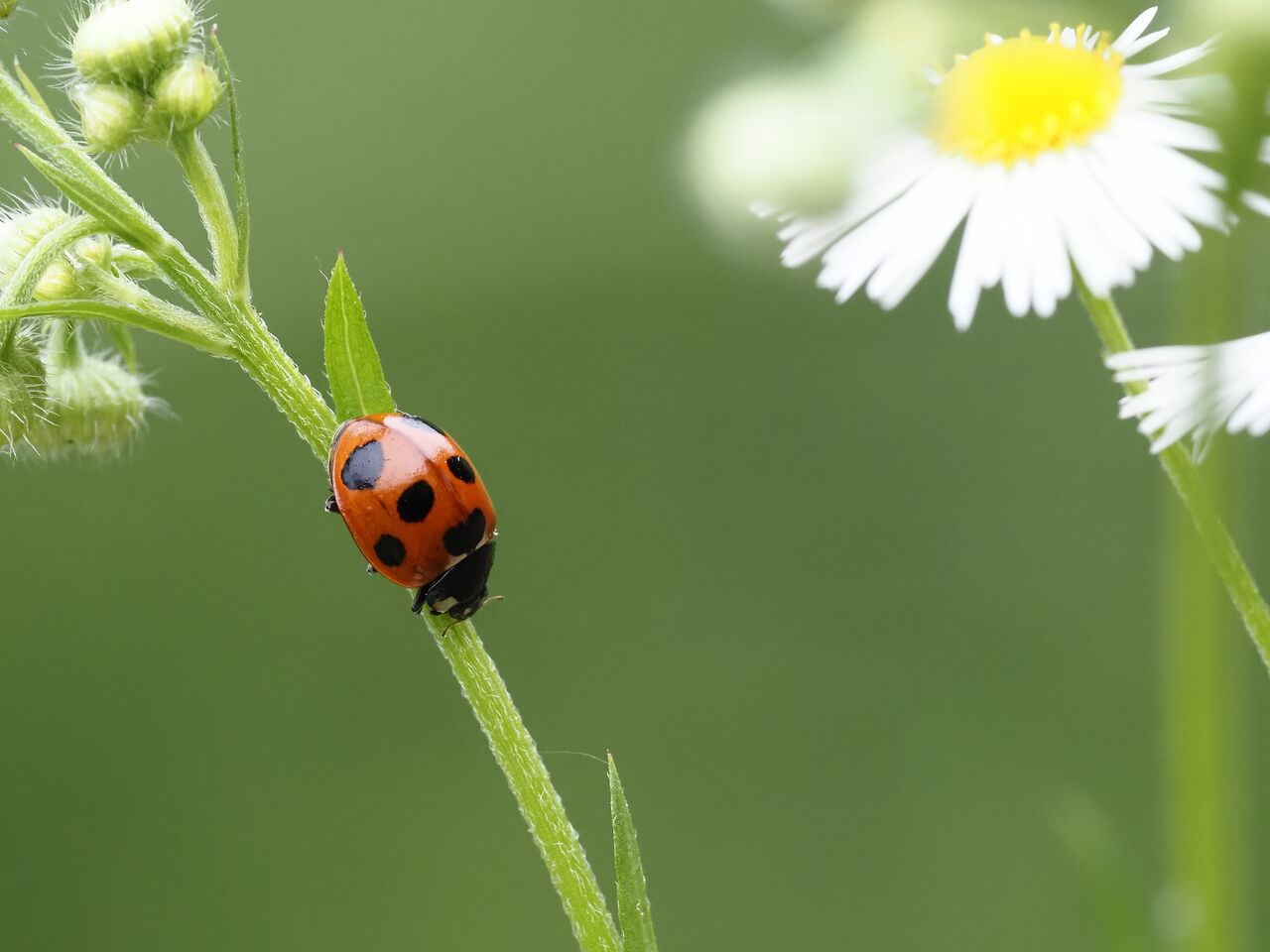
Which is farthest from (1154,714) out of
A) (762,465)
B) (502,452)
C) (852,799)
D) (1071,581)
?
(502,452)

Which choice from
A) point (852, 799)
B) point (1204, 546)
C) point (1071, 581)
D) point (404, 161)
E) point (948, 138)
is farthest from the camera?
point (404, 161)

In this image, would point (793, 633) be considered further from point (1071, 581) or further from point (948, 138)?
point (948, 138)

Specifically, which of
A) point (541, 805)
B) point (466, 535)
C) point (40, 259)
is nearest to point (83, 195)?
point (40, 259)

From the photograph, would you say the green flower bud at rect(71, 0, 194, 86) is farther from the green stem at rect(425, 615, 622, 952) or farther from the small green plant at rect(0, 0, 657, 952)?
the green stem at rect(425, 615, 622, 952)

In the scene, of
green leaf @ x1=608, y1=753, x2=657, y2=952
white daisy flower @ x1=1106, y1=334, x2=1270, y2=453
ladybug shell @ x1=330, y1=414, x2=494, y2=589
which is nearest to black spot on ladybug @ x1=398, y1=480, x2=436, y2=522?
ladybug shell @ x1=330, y1=414, x2=494, y2=589

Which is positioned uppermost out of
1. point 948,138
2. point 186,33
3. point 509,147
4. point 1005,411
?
point 509,147

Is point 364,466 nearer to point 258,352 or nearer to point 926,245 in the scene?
point 258,352
